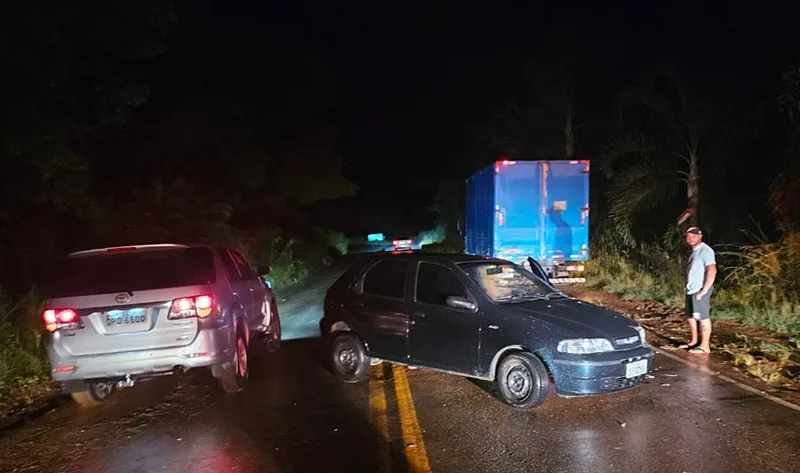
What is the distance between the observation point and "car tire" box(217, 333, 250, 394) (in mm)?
7184

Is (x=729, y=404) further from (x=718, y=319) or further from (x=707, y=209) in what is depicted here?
(x=707, y=209)

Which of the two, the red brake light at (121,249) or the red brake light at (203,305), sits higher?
the red brake light at (121,249)

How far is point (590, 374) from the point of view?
243 inches

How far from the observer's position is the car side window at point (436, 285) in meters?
7.22

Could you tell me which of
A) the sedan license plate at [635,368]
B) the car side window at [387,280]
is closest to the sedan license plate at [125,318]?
the car side window at [387,280]

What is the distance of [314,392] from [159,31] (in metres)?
7.97

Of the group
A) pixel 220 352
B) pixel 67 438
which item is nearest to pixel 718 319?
pixel 220 352

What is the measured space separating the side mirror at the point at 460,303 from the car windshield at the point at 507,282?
0.22 meters

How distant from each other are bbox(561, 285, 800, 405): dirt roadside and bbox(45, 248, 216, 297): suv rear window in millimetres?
6177

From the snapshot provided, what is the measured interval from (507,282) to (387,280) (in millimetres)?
1447

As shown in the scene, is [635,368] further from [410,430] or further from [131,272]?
[131,272]

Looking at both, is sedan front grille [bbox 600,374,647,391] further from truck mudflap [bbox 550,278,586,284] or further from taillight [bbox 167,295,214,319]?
truck mudflap [bbox 550,278,586,284]

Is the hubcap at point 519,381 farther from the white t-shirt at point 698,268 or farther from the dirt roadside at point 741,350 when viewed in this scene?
the white t-shirt at point 698,268

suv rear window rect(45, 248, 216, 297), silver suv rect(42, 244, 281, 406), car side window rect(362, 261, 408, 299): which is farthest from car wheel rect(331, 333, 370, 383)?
suv rear window rect(45, 248, 216, 297)
